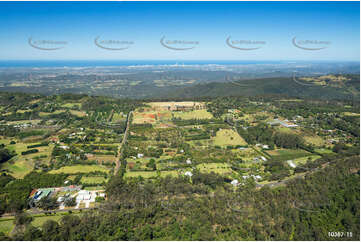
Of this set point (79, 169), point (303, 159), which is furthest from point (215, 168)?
point (79, 169)

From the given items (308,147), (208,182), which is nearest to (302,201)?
(208,182)

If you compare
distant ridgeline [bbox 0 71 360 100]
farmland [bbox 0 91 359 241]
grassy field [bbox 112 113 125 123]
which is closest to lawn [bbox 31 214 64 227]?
farmland [bbox 0 91 359 241]

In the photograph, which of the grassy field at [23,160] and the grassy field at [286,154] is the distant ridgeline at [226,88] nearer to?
the grassy field at [23,160]

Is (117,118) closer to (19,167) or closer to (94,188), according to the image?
(19,167)

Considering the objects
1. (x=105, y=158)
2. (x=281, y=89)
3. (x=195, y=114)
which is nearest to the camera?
(x=105, y=158)

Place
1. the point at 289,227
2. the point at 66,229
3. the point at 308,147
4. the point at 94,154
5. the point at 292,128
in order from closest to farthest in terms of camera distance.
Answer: the point at 66,229, the point at 289,227, the point at 94,154, the point at 308,147, the point at 292,128

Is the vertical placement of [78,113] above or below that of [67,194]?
above

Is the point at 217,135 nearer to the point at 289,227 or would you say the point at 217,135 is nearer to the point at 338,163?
the point at 338,163
